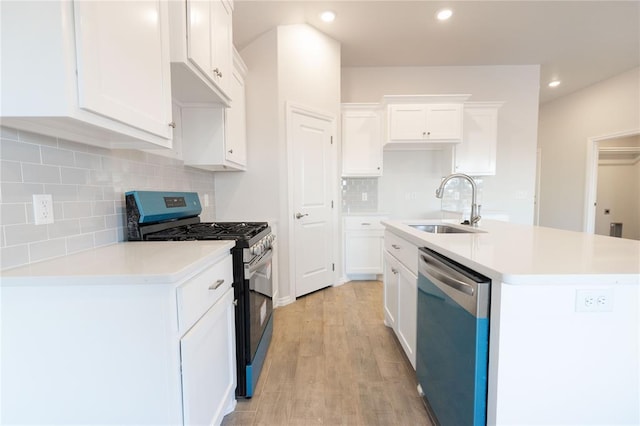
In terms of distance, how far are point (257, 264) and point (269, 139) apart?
1667 millimetres

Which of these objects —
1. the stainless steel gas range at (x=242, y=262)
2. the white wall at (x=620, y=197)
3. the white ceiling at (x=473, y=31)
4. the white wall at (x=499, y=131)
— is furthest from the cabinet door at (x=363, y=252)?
the white wall at (x=620, y=197)

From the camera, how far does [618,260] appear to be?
3.25 ft

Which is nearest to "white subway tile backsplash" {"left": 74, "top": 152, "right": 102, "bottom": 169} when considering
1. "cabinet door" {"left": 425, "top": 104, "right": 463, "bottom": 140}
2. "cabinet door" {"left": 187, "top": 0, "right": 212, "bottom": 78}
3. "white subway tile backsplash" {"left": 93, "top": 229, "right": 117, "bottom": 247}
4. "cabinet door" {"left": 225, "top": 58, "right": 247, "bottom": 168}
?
"white subway tile backsplash" {"left": 93, "top": 229, "right": 117, "bottom": 247}

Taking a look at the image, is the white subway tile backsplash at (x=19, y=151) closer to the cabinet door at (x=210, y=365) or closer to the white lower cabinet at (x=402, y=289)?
the cabinet door at (x=210, y=365)

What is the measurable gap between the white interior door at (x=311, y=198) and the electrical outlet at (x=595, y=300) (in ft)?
7.76

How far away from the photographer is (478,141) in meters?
3.76

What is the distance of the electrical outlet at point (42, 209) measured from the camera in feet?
3.57

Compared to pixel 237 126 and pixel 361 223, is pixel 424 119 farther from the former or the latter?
pixel 237 126

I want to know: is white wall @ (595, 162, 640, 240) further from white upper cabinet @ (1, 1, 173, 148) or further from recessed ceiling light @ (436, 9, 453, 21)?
white upper cabinet @ (1, 1, 173, 148)

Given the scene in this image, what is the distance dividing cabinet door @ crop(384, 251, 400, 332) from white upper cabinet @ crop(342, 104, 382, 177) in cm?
173

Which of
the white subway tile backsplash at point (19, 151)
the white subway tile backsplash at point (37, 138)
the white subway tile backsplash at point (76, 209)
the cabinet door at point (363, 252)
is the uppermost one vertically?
the white subway tile backsplash at point (37, 138)

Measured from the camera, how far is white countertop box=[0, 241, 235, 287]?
0.88 metres

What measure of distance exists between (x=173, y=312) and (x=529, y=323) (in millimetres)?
1113

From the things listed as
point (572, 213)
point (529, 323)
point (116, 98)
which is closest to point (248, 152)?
point (116, 98)
